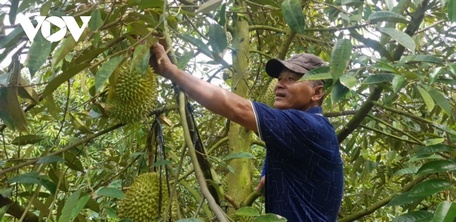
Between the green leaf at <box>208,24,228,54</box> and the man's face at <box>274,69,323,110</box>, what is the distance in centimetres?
57

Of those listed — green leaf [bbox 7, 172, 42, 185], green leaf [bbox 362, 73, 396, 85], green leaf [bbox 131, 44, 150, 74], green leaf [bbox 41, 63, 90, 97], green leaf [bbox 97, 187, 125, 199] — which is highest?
green leaf [bbox 131, 44, 150, 74]

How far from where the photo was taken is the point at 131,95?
127 centimetres

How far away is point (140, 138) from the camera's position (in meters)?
1.88

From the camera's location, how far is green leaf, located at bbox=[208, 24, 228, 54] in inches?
40.4

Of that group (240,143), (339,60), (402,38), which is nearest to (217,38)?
(339,60)

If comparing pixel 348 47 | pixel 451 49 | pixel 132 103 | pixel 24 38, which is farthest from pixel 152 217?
pixel 451 49

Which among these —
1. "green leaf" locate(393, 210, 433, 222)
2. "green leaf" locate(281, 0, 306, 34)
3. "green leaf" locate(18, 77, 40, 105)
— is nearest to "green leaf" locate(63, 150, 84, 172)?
"green leaf" locate(18, 77, 40, 105)

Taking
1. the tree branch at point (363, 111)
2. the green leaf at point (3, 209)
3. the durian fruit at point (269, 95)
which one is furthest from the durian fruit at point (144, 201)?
the durian fruit at point (269, 95)

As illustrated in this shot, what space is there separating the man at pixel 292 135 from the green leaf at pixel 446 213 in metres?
0.41

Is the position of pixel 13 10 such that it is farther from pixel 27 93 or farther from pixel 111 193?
pixel 111 193

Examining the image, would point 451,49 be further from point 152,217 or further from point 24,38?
point 24,38

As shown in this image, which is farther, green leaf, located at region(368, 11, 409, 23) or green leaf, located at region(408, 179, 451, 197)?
green leaf, located at region(408, 179, 451, 197)

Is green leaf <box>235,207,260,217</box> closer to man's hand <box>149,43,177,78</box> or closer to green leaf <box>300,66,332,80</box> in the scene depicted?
green leaf <box>300,66,332,80</box>

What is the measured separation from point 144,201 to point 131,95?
27cm
